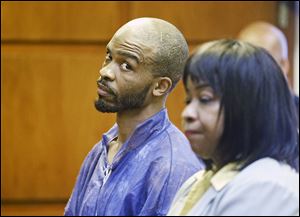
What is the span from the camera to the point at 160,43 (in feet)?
6.27

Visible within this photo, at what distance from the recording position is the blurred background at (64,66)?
364 centimetres

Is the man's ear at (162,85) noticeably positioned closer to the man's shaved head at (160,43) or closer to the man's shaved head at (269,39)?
the man's shaved head at (160,43)

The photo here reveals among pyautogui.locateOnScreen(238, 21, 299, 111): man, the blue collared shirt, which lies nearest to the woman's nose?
the blue collared shirt

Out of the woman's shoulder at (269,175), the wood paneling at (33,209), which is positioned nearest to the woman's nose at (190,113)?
the woman's shoulder at (269,175)

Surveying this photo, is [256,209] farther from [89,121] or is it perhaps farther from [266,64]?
[89,121]

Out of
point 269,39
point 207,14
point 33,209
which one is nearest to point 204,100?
point 269,39

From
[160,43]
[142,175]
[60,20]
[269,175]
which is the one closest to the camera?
[269,175]

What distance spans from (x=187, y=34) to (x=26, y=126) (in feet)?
2.59

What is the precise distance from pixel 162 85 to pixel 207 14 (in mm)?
1762

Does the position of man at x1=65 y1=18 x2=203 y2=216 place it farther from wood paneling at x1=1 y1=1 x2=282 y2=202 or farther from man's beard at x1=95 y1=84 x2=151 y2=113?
wood paneling at x1=1 y1=1 x2=282 y2=202

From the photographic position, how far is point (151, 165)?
5.96 ft

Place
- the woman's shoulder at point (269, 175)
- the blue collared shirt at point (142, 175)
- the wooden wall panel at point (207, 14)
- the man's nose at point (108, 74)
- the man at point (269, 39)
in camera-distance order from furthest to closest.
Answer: the wooden wall panel at point (207, 14)
the man at point (269, 39)
the man's nose at point (108, 74)
the blue collared shirt at point (142, 175)
the woman's shoulder at point (269, 175)

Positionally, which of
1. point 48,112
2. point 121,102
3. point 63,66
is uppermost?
point 121,102

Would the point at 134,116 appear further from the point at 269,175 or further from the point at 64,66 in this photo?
the point at 64,66
